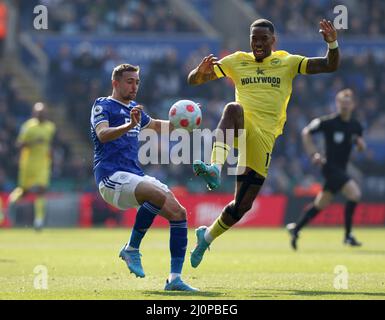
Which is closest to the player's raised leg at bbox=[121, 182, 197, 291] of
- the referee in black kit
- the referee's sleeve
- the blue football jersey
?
the blue football jersey

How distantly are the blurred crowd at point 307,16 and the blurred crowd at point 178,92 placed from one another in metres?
0.03

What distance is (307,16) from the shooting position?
101ft

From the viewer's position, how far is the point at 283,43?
28953 mm

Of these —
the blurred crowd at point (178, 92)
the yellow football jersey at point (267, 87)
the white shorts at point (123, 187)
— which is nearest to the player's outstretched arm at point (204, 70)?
the yellow football jersey at point (267, 87)

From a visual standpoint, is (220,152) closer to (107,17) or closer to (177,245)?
(177,245)

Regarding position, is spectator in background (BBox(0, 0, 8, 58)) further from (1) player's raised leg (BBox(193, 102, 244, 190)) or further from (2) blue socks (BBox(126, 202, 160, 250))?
(2) blue socks (BBox(126, 202, 160, 250))

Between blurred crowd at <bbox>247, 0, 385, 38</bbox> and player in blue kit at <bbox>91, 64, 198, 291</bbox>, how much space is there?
20.3 m

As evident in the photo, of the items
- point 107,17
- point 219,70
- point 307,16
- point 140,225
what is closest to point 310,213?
point 219,70

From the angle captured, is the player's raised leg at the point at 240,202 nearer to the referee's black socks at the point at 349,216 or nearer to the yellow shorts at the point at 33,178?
the referee's black socks at the point at 349,216

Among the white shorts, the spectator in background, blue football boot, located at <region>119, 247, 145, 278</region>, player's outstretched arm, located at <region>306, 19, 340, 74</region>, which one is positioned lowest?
blue football boot, located at <region>119, 247, 145, 278</region>

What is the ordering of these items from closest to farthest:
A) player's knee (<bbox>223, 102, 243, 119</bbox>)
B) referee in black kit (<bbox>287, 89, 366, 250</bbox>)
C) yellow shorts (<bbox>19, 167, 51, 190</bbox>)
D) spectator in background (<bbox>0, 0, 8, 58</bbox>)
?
player's knee (<bbox>223, 102, 243, 119</bbox>) < referee in black kit (<bbox>287, 89, 366, 250</bbox>) < yellow shorts (<bbox>19, 167, 51, 190</bbox>) < spectator in background (<bbox>0, 0, 8, 58</bbox>)

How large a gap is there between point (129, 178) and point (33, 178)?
13.3 metres

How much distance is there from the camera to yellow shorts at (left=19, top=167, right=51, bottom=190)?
23.1 meters
